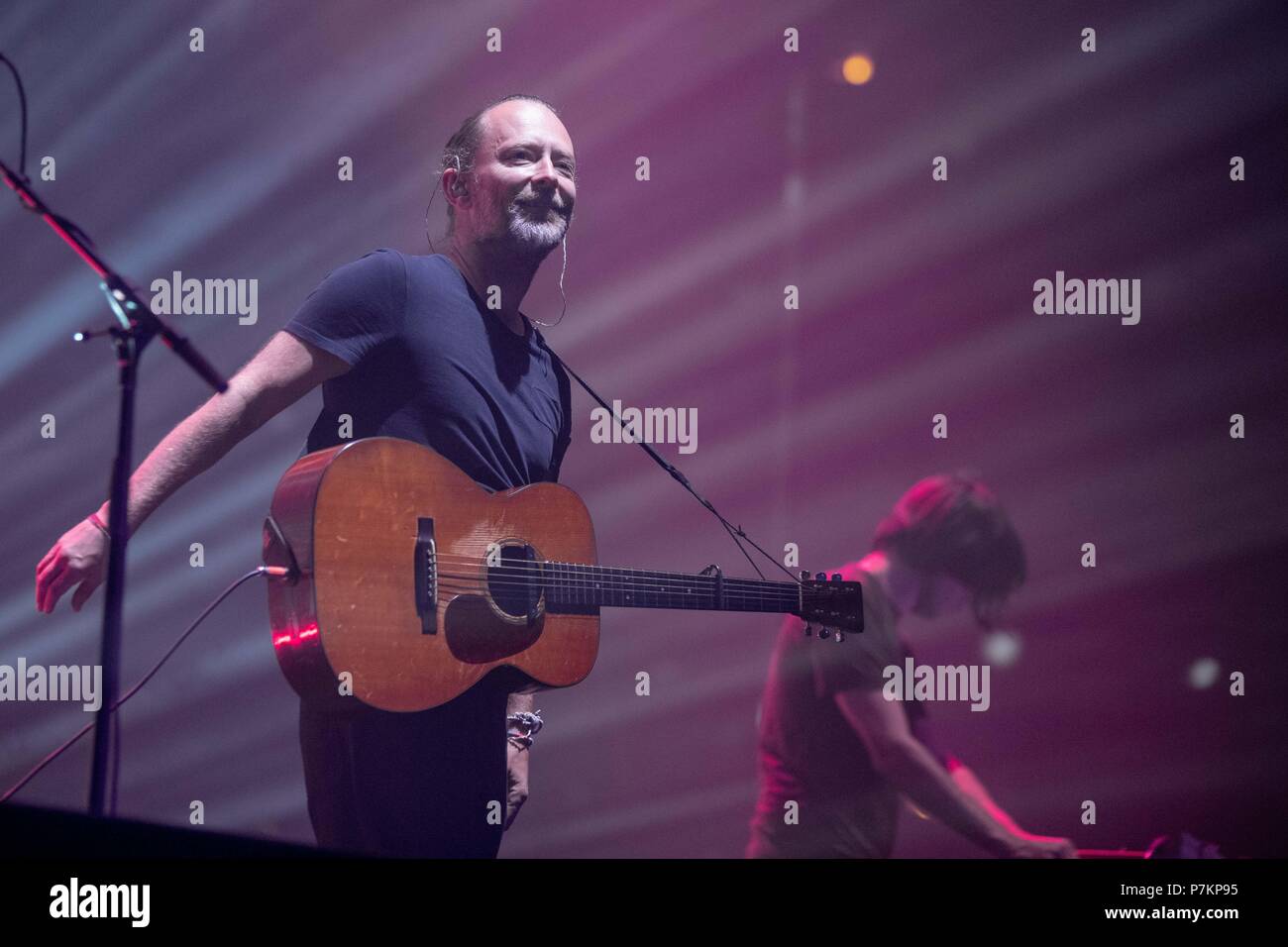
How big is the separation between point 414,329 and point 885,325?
196 centimetres

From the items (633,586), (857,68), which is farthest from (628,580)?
(857,68)

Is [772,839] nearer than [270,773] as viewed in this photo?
Yes

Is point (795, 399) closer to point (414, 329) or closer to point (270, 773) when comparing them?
point (414, 329)

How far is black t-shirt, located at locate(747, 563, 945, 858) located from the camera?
3.01 meters

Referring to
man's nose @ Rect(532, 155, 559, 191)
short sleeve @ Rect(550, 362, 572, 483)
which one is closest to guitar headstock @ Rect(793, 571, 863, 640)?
short sleeve @ Rect(550, 362, 572, 483)

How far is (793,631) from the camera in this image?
129 inches

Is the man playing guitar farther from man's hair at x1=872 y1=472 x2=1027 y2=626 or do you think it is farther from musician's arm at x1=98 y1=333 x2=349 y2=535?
man's hair at x1=872 y1=472 x2=1027 y2=626

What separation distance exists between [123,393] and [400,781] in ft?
2.87

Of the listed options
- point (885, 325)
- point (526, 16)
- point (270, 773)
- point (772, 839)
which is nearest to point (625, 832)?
point (772, 839)

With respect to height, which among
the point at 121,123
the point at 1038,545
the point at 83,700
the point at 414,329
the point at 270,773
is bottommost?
the point at 270,773

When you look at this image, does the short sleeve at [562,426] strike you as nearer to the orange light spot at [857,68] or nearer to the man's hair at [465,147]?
the man's hair at [465,147]

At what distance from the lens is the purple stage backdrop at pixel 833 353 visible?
11.0ft

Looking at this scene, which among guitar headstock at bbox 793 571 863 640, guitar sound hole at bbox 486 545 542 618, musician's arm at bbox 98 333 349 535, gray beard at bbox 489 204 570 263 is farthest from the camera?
guitar headstock at bbox 793 571 863 640

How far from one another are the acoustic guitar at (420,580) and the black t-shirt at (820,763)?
720 mm
